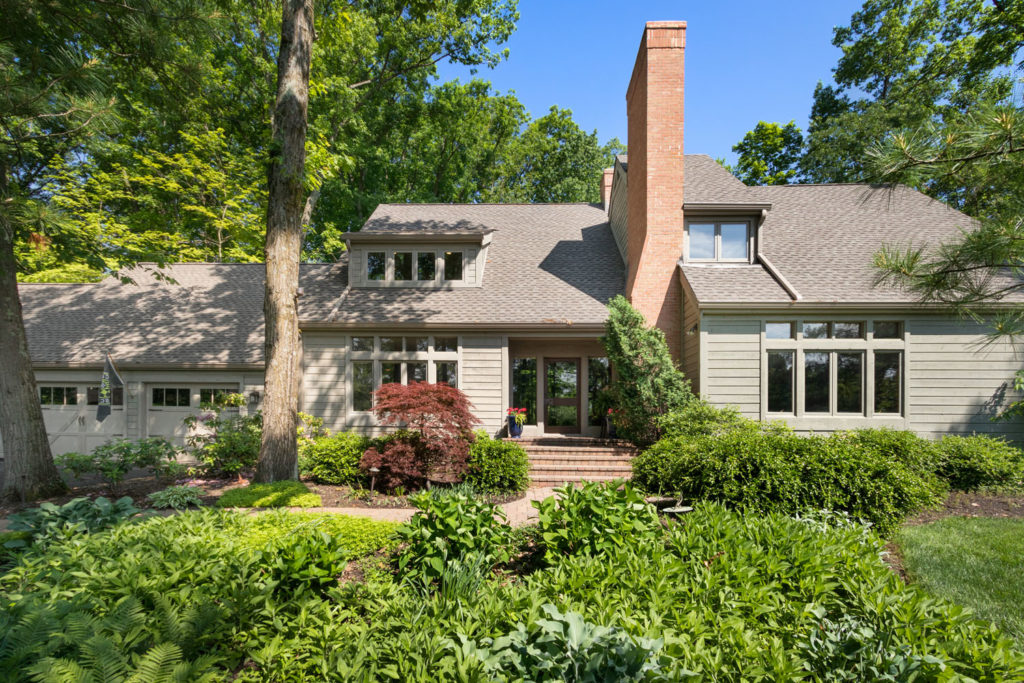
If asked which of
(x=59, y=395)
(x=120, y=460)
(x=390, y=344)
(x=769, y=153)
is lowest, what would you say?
(x=120, y=460)

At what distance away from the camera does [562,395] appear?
12.8 metres

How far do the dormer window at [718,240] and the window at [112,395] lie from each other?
15435 millimetres

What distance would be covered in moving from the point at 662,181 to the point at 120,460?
12.9 m

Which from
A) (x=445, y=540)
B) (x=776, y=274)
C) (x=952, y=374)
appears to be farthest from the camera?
(x=776, y=274)

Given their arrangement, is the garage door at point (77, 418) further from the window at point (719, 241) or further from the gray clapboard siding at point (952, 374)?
the gray clapboard siding at point (952, 374)

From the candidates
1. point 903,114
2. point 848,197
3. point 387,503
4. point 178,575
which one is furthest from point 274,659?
point 903,114

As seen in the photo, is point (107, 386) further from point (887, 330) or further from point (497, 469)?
point (887, 330)

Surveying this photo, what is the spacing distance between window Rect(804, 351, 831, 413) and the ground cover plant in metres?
6.59

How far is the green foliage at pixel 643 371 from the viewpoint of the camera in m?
9.41

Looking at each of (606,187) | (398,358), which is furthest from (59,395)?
(606,187)

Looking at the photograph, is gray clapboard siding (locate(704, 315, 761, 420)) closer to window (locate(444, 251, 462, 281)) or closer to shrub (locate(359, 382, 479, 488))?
shrub (locate(359, 382, 479, 488))

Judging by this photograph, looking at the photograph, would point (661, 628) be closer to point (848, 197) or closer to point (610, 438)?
point (610, 438)

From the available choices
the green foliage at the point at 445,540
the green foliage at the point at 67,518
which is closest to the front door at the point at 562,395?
the green foliage at the point at 445,540

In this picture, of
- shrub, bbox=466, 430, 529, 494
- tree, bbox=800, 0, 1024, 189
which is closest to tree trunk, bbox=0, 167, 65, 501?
shrub, bbox=466, 430, 529, 494
